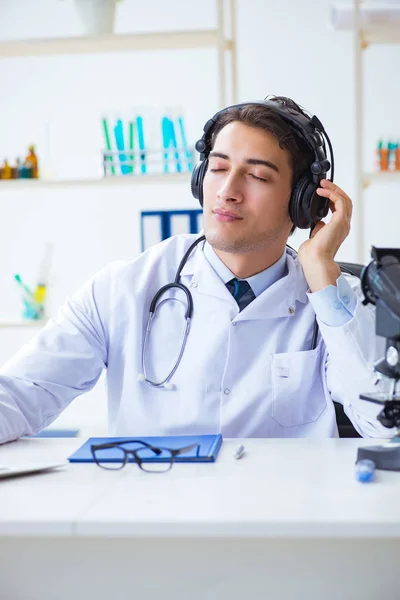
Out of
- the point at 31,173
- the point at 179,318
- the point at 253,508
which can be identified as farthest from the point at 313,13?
the point at 253,508

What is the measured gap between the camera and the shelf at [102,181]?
2.79 meters

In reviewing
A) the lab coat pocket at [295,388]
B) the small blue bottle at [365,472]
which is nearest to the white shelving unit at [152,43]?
the lab coat pocket at [295,388]

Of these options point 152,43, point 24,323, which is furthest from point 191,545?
point 152,43

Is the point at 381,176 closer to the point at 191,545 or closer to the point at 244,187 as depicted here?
the point at 244,187

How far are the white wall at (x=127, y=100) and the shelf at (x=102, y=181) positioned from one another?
38cm

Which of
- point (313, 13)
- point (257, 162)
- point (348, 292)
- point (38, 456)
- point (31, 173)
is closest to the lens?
point (38, 456)

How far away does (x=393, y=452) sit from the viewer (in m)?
1.15

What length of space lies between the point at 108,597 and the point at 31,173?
7.04ft

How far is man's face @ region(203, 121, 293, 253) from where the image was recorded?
5.43ft

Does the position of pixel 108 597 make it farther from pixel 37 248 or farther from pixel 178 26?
pixel 178 26

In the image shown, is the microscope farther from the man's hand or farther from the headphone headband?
the headphone headband

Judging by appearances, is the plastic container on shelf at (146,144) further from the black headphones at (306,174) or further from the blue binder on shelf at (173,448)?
the blue binder on shelf at (173,448)

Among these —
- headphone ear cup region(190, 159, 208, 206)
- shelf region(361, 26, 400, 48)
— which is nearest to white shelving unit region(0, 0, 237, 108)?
shelf region(361, 26, 400, 48)

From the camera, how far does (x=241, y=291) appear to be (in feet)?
5.74
